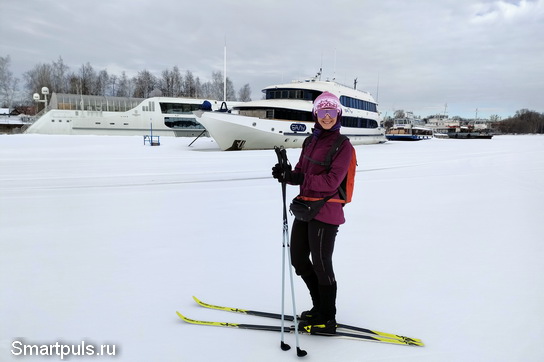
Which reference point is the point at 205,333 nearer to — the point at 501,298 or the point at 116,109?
the point at 501,298

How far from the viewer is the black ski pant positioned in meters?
2.08

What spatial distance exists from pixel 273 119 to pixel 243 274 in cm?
1650

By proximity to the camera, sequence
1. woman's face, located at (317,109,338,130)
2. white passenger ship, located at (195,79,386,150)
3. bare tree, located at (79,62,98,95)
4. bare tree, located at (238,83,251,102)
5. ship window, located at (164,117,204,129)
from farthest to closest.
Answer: bare tree, located at (238,83,251,102) → bare tree, located at (79,62,98,95) → ship window, located at (164,117,204,129) → white passenger ship, located at (195,79,386,150) → woman's face, located at (317,109,338,130)

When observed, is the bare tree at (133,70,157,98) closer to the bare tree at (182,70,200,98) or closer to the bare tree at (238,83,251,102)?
the bare tree at (182,70,200,98)

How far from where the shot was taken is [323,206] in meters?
2.04

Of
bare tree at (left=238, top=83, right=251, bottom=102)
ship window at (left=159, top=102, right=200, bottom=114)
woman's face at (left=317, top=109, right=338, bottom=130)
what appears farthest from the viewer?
bare tree at (left=238, top=83, right=251, bottom=102)

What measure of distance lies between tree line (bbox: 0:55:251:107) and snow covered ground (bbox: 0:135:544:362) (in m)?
53.1

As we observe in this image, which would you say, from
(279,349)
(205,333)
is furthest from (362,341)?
(205,333)

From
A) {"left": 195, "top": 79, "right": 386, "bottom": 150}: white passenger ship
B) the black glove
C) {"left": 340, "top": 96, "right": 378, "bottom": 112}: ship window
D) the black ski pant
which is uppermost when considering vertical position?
{"left": 340, "top": 96, "right": 378, "bottom": 112}: ship window

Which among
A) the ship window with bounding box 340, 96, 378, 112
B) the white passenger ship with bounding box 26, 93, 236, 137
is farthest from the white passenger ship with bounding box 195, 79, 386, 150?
the white passenger ship with bounding box 26, 93, 236, 137

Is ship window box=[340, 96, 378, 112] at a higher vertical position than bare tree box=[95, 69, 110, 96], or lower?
lower

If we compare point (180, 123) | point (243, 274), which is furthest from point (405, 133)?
point (243, 274)

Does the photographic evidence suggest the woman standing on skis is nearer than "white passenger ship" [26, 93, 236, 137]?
Yes

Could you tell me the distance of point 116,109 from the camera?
120 ft
